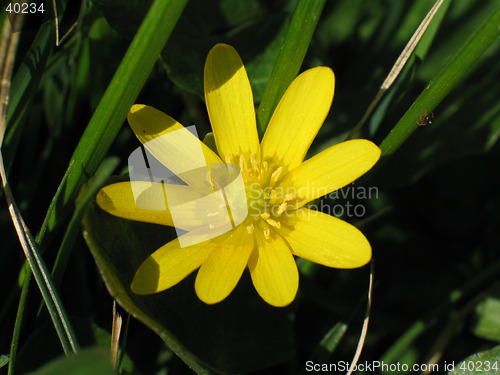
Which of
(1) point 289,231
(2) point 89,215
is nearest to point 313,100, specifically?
(1) point 289,231

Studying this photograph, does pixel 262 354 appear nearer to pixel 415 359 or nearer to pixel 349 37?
pixel 415 359

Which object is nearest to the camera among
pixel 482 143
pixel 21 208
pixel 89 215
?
pixel 89 215

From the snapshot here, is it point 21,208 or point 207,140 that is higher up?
point 207,140

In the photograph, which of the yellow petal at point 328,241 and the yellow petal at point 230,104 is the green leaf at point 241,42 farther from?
the yellow petal at point 328,241

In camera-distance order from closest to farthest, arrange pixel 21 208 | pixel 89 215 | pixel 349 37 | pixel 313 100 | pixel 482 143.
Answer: pixel 89 215 → pixel 313 100 → pixel 21 208 → pixel 482 143 → pixel 349 37

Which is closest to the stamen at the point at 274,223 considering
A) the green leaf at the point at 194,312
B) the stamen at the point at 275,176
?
the stamen at the point at 275,176

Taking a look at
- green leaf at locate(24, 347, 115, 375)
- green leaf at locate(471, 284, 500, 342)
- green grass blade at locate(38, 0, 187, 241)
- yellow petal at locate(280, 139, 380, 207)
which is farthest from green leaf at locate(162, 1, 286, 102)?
green leaf at locate(24, 347, 115, 375)
